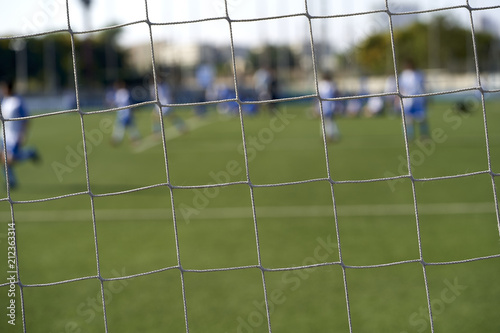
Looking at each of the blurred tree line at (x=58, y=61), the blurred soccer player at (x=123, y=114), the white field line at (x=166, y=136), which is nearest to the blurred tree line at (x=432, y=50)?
the blurred tree line at (x=58, y=61)

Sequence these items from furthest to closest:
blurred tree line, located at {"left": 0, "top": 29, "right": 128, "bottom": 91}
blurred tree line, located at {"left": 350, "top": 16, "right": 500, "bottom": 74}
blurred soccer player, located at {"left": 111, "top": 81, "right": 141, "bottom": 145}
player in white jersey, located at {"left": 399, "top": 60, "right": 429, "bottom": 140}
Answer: blurred tree line, located at {"left": 350, "top": 16, "right": 500, "bottom": 74} → blurred tree line, located at {"left": 0, "top": 29, "right": 128, "bottom": 91} → blurred soccer player, located at {"left": 111, "top": 81, "right": 141, "bottom": 145} → player in white jersey, located at {"left": 399, "top": 60, "right": 429, "bottom": 140}

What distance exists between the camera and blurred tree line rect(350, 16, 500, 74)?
105 ft

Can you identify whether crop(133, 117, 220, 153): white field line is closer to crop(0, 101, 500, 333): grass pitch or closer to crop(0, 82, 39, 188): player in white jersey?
crop(0, 101, 500, 333): grass pitch

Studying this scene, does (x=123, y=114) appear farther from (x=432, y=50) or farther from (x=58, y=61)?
(x=58, y=61)

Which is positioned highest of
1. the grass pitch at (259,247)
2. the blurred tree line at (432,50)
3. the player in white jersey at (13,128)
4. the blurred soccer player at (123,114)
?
the blurred tree line at (432,50)

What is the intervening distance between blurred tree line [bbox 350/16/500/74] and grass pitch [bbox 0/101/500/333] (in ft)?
73.3

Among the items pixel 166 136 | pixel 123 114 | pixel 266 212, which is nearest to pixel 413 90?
pixel 266 212

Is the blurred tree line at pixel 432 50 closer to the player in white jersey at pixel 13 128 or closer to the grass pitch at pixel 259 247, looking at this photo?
the grass pitch at pixel 259 247

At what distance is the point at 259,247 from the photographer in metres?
3.79

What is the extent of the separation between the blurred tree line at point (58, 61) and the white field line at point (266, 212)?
23879 mm

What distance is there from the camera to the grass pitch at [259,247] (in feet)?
12.8

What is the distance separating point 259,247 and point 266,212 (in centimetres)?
306

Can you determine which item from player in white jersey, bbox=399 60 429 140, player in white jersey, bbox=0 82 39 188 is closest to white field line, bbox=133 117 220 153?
player in white jersey, bbox=0 82 39 188

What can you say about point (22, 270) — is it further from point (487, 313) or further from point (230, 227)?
point (487, 313)
